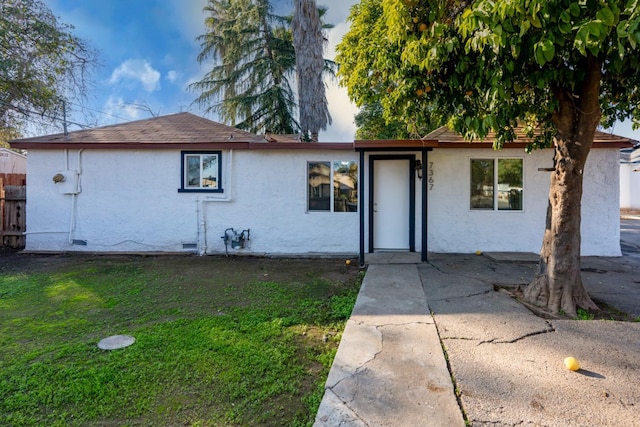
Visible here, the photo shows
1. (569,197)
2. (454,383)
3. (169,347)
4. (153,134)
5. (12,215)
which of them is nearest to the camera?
(454,383)

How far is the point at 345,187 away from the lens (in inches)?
302

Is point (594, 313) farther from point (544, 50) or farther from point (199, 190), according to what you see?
point (199, 190)

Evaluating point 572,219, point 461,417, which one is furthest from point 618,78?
point 461,417

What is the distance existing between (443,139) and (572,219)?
4102 millimetres

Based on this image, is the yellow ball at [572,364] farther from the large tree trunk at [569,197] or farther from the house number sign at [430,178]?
the house number sign at [430,178]

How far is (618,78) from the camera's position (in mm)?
4180

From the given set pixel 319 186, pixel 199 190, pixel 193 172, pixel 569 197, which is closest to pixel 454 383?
pixel 569 197

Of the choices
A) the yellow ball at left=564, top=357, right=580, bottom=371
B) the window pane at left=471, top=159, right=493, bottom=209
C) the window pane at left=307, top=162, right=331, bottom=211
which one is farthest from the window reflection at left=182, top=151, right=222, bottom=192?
the yellow ball at left=564, top=357, right=580, bottom=371

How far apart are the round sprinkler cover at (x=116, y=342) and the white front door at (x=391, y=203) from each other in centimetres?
554

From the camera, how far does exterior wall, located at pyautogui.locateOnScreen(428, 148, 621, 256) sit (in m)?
7.24

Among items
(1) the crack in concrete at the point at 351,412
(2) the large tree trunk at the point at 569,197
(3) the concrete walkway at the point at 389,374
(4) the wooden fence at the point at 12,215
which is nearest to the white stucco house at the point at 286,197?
(4) the wooden fence at the point at 12,215

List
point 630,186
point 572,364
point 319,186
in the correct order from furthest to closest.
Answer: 1. point 630,186
2. point 319,186
3. point 572,364

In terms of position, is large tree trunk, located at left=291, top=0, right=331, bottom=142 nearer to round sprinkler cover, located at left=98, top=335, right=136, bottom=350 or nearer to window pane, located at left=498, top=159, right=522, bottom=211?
window pane, located at left=498, top=159, right=522, bottom=211

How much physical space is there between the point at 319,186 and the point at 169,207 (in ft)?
12.3
